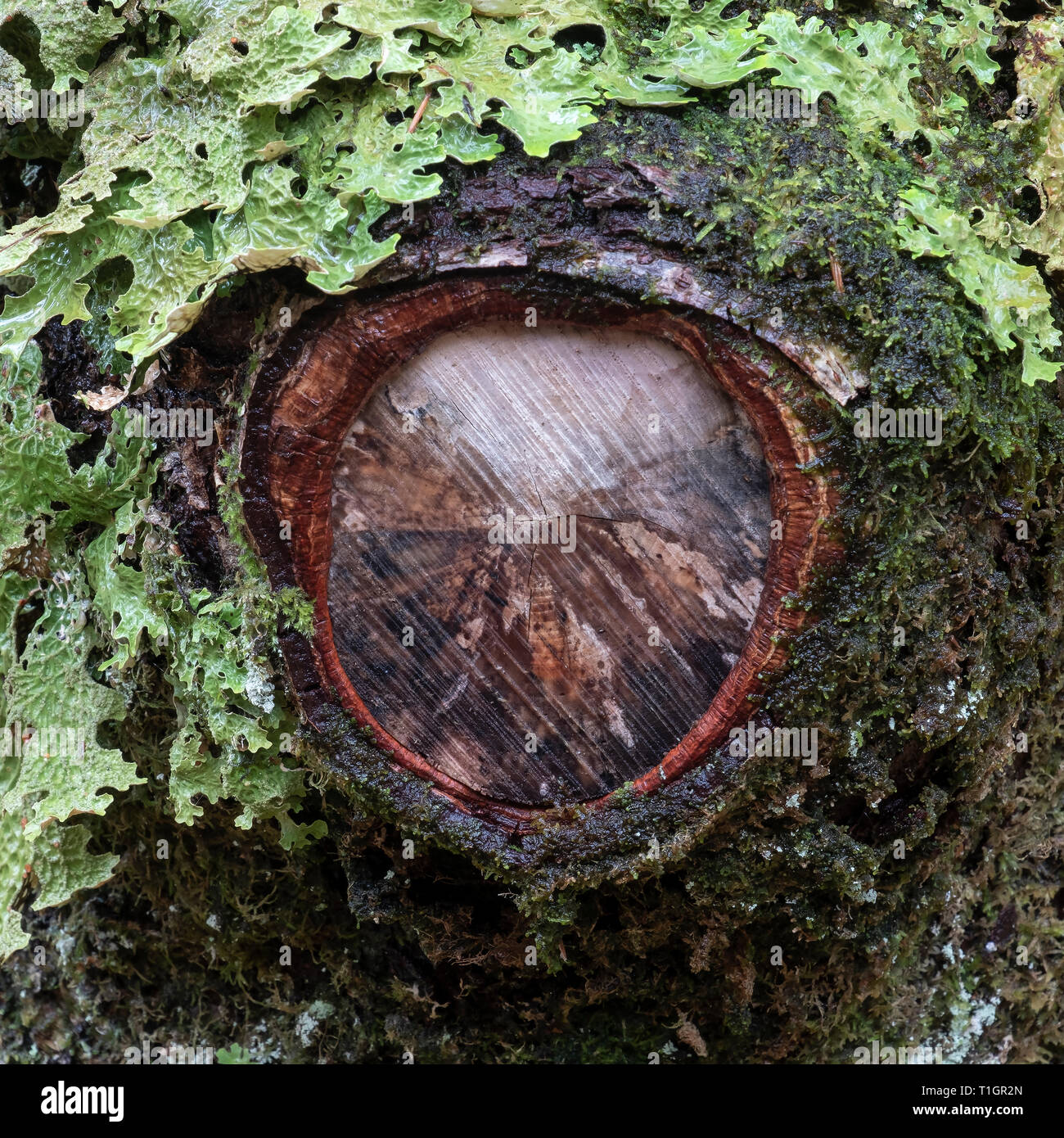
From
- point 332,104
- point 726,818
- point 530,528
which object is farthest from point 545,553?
point 332,104

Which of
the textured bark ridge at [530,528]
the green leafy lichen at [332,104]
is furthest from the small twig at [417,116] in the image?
the textured bark ridge at [530,528]

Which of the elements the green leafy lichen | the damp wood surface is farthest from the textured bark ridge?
the green leafy lichen

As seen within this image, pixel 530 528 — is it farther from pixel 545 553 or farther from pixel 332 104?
pixel 332 104

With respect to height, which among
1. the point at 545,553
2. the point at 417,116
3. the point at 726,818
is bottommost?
the point at 726,818

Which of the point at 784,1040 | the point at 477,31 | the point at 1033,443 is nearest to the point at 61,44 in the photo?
the point at 477,31

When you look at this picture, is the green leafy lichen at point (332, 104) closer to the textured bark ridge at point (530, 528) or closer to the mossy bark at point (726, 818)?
the mossy bark at point (726, 818)

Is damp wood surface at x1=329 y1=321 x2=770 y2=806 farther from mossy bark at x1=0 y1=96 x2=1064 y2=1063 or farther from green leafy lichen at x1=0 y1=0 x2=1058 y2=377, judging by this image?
green leafy lichen at x1=0 y1=0 x2=1058 y2=377

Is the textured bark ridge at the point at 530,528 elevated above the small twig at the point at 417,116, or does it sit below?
below
